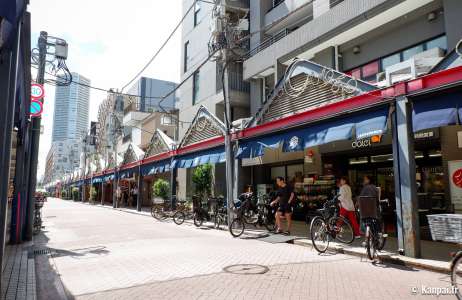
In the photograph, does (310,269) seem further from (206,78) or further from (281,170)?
(206,78)

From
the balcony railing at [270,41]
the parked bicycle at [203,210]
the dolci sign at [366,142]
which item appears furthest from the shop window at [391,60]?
the parked bicycle at [203,210]

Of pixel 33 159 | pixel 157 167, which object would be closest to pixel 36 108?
pixel 33 159

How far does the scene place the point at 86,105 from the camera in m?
47.6

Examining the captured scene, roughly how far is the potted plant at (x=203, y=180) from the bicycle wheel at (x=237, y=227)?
619 cm

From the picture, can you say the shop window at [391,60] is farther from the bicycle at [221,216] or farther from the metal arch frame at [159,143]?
the metal arch frame at [159,143]

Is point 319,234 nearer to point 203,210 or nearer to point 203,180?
point 203,210

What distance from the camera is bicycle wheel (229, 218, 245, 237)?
1251cm

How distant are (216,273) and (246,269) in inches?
26.9

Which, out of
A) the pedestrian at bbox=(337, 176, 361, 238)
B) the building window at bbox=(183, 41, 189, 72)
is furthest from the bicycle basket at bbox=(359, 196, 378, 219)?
the building window at bbox=(183, 41, 189, 72)

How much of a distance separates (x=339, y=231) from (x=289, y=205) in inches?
98.3

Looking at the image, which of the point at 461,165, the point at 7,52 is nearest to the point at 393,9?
the point at 461,165

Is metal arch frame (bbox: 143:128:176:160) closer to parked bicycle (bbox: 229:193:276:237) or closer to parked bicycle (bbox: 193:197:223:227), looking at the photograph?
parked bicycle (bbox: 193:197:223:227)

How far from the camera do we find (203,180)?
18.7 m

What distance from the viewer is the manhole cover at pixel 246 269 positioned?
705 cm
